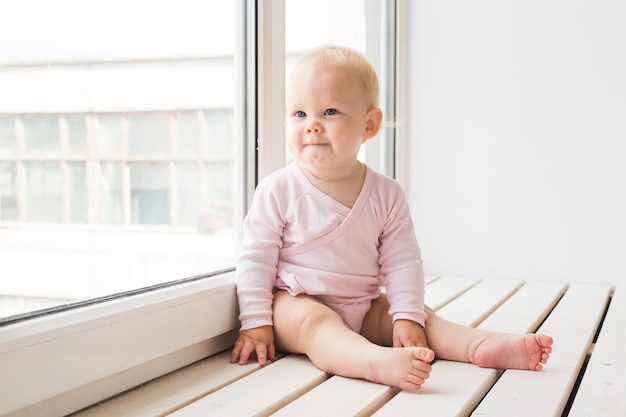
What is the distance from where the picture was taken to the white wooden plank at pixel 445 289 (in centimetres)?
190

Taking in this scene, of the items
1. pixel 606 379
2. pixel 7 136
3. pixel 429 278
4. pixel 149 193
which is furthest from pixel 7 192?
pixel 429 278

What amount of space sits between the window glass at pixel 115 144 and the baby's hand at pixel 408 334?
16.9 inches

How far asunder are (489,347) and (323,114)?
490 mm

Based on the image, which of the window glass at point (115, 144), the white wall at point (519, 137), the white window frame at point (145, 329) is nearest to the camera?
the white window frame at point (145, 329)

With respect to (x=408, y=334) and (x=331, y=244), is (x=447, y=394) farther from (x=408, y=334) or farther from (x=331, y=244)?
(x=331, y=244)

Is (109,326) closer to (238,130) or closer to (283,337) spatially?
(283,337)

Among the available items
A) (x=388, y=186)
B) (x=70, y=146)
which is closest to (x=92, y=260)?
(x=70, y=146)

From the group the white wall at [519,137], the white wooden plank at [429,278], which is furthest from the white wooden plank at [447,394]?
the white wall at [519,137]

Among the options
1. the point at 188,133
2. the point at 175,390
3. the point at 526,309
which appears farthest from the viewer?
the point at 526,309

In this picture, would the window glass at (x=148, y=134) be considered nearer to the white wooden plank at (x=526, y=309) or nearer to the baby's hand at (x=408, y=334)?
the baby's hand at (x=408, y=334)

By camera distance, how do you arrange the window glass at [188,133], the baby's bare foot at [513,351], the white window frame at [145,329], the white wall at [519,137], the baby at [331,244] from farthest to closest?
the white wall at [519,137], the window glass at [188,133], the baby at [331,244], the baby's bare foot at [513,351], the white window frame at [145,329]

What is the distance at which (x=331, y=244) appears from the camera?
137 centimetres

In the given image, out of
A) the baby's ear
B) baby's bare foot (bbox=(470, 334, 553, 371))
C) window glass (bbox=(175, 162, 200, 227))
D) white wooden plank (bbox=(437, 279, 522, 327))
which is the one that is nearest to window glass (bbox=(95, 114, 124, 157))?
window glass (bbox=(175, 162, 200, 227))

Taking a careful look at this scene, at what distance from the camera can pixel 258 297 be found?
1345 millimetres
